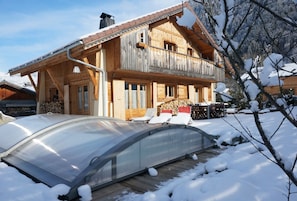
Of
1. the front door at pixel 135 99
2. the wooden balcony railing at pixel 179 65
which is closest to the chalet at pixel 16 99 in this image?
the front door at pixel 135 99

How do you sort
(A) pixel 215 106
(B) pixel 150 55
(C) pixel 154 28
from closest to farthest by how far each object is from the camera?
(B) pixel 150 55 < (C) pixel 154 28 < (A) pixel 215 106

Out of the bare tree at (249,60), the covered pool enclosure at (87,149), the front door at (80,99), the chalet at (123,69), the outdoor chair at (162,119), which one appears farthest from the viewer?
the front door at (80,99)

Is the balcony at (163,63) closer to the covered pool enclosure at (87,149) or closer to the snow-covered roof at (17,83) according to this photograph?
the covered pool enclosure at (87,149)

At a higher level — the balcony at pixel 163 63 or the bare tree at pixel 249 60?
the balcony at pixel 163 63

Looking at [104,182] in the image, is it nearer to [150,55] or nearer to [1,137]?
[1,137]

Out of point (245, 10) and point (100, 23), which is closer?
point (245, 10)

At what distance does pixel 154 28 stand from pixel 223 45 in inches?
419

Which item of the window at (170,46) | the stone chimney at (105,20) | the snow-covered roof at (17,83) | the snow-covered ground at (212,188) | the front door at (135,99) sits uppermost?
the stone chimney at (105,20)

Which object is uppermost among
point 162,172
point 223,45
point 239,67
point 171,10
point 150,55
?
point 171,10

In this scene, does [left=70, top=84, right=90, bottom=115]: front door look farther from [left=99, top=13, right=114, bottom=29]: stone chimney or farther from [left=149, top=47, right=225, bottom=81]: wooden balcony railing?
[left=99, top=13, right=114, bottom=29]: stone chimney

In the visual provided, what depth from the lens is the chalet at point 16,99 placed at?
14.4 metres

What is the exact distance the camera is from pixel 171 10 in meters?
11.2

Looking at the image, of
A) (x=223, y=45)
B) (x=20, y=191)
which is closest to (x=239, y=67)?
(x=223, y=45)

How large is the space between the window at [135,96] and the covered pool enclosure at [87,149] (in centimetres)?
563
